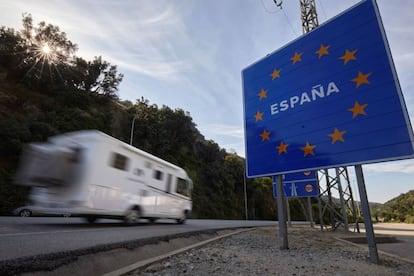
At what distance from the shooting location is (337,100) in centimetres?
557

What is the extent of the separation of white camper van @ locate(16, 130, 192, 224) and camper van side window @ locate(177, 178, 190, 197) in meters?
2.48

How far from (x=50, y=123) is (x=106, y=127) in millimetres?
7598

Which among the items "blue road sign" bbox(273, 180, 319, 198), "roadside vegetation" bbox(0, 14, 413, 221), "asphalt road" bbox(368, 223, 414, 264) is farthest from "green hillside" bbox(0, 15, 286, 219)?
"asphalt road" bbox(368, 223, 414, 264)

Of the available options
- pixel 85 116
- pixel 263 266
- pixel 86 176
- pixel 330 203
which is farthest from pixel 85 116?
pixel 263 266

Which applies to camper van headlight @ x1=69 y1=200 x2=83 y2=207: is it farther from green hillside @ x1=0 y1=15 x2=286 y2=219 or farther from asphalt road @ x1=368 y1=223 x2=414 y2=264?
green hillside @ x1=0 y1=15 x2=286 y2=219

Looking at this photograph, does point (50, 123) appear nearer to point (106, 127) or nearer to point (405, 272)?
point (106, 127)

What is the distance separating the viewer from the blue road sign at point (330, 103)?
4.82 meters

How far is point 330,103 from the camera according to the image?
224 inches

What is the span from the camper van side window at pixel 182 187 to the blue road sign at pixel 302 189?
16.4 feet

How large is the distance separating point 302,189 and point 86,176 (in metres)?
11.6

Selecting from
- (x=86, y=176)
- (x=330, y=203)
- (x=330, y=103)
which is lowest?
(x=330, y=203)

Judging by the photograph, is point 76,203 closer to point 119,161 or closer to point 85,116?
point 119,161

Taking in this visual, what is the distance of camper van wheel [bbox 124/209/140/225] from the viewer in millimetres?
8800

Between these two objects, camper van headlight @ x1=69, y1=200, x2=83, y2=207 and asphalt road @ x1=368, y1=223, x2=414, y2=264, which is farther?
camper van headlight @ x1=69, y1=200, x2=83, y2=207
